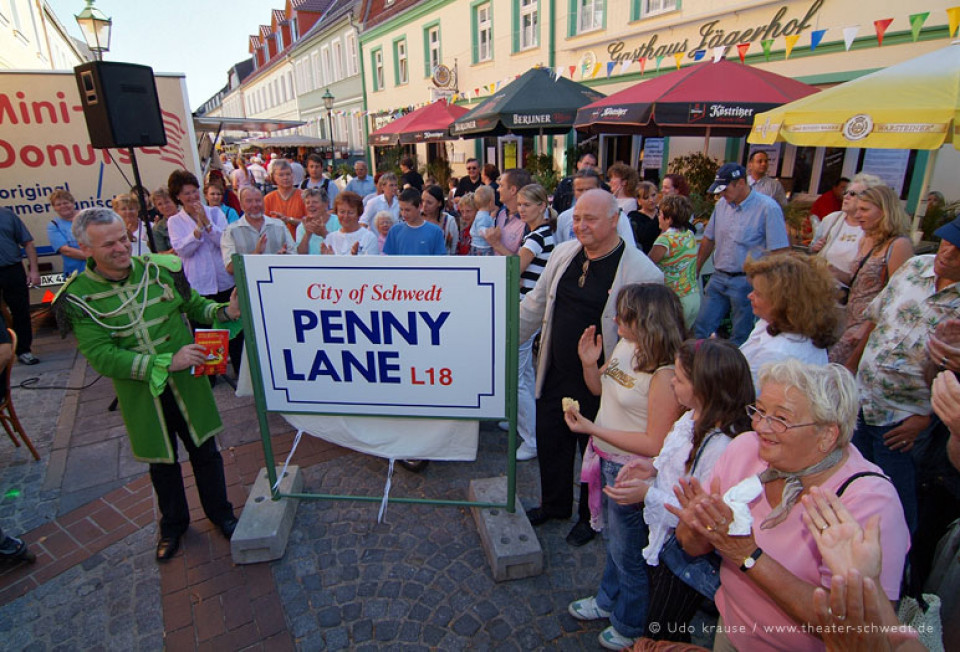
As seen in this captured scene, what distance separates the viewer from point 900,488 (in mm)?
2447

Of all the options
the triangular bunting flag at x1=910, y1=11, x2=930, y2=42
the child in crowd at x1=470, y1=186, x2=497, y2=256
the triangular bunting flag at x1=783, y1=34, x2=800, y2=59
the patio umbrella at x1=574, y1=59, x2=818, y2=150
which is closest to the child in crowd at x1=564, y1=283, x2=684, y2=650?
the child in crowd at x1=470, y1=186, x2=497, y2=256

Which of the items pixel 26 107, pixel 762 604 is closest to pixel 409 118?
pixel 26 107

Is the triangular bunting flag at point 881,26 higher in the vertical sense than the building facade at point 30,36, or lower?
lower

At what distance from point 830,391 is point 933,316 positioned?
1.39 metres

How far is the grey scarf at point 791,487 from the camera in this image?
143 cm

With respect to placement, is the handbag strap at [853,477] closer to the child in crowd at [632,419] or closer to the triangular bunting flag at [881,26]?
the child in crowd at [632,419]

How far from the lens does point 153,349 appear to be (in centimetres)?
272

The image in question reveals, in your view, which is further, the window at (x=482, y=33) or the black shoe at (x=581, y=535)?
the window at (x=482, y=33)

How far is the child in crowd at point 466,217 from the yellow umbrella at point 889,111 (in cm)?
309

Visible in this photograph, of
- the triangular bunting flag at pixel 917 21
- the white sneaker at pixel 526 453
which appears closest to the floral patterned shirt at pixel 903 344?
the white sneaker at pixel 526 453

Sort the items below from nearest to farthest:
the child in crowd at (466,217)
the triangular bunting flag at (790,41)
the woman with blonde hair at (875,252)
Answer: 1. the woman with blonde hair at (875,252)
2. the child in crowd at (466,217)
3. the triangular bunting flag at (790,41)

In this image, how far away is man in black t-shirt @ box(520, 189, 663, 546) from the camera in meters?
2.65

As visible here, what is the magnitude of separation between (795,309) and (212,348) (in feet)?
9.39

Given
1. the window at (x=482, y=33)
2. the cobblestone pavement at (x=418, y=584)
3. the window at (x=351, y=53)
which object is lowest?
the cobblestone pavement at (x=418, y=584)
